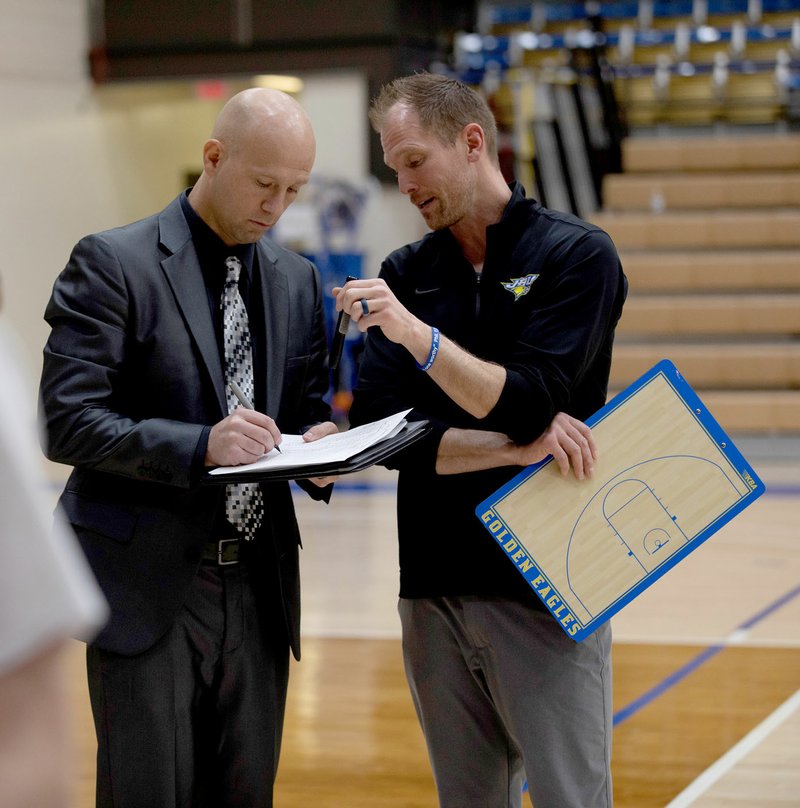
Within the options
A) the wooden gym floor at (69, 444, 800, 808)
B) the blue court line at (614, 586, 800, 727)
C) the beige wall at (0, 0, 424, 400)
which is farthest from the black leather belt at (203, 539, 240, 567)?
the beige wall at (0, 0, 424, 400)

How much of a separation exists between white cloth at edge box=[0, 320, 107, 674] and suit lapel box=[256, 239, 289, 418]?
1.54 metres

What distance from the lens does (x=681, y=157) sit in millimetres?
10547

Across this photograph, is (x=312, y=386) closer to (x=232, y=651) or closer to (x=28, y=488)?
(x=232, y=651)

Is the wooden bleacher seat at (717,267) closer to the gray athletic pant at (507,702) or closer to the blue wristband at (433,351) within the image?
the gray athletic pant at (507,702)

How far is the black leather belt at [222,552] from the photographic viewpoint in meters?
2.17

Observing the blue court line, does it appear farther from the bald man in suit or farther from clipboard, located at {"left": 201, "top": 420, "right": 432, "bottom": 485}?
clipboard, located at {"left": 201, "top": 420, "right": 432, "bottom": 485}

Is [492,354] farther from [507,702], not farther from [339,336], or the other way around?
[507,702]

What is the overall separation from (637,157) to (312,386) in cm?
876

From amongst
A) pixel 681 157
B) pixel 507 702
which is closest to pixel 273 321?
pixel 507 702

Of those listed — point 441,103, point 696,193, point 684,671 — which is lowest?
point 696,193

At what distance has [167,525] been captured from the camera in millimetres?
2105

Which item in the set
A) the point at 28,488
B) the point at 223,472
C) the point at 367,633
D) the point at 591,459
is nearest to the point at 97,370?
the point at 223,472

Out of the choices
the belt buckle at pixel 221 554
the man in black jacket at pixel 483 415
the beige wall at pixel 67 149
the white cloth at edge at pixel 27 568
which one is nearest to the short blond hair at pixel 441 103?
the man in black jacket at pixel 483 415

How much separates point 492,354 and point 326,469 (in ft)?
1.65
